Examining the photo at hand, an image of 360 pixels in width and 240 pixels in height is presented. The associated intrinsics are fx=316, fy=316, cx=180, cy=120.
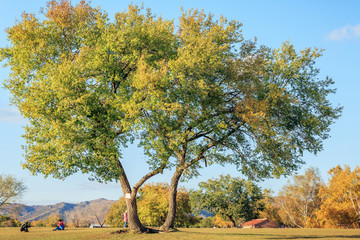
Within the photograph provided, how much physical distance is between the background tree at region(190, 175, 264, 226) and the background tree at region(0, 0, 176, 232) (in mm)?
56002

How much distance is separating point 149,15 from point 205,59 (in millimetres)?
8417

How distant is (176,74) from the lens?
20.9 metres

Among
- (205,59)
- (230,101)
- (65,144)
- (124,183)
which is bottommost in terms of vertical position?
(124,183)

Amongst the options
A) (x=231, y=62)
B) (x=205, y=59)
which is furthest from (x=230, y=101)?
(x=205, y=59)

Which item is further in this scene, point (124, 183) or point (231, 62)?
point (124, 183)

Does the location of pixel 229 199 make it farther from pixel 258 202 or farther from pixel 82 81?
pixel 82 81

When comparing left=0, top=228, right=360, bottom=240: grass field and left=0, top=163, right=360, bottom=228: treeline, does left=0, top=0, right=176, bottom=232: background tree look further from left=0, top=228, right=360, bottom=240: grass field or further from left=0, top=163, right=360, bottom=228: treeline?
left=0, top=163, right=360, bottom=228: treeline

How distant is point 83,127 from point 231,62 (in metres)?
11.4

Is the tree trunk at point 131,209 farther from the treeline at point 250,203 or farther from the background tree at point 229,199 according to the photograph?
the background tree at point 229,199

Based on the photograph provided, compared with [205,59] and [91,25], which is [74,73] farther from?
[205,59]

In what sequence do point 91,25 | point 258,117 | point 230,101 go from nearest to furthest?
point 258,117
point 230,101
point 91,25

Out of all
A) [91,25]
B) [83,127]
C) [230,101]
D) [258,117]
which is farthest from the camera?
[91,25]

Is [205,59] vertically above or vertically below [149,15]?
below

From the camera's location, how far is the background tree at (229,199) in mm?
79312
